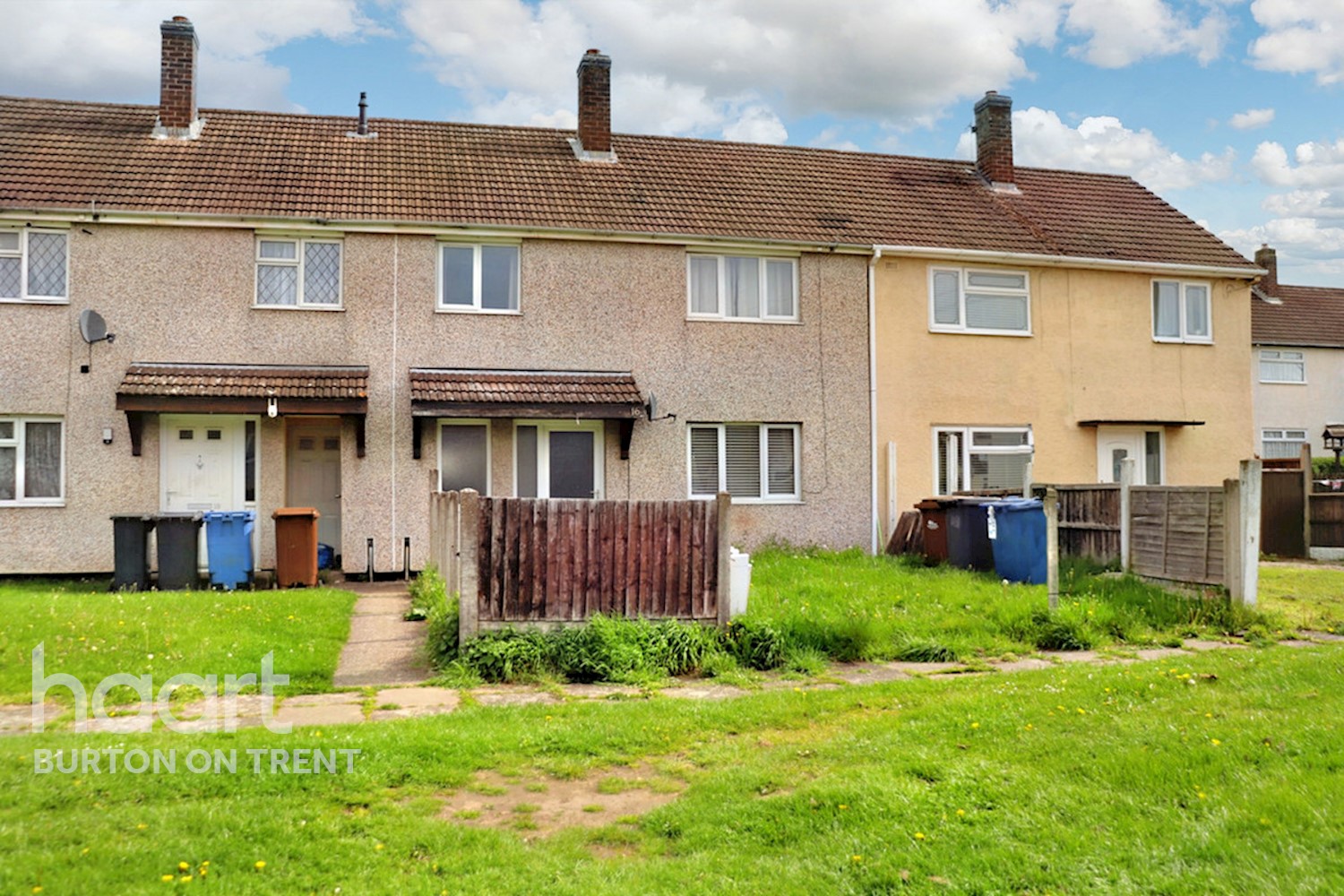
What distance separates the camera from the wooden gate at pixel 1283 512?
17297 millimetres

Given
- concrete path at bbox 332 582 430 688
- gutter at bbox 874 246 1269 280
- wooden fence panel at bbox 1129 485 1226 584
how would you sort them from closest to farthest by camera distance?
concrete path at bbox 332 582 430 688 → wooden fence panel at bbox 1129 485 1226 584 → gutter at bbox 874 246 1269 280

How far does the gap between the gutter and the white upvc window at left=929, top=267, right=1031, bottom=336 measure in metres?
0.30

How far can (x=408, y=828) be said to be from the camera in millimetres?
4793

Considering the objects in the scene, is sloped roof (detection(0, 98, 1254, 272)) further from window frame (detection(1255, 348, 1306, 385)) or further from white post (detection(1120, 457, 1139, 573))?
window frame (detection(1255, 348, 1306, 385))

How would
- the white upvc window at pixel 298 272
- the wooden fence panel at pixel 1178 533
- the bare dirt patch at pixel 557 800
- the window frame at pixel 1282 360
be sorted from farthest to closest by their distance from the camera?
1. the window frame at pixel 1282 360
2. the white upvc window at pixel 298 272
3. the wooden fence panel at pixel 1178 533
4. the bare dirt patch at pixel 557 800

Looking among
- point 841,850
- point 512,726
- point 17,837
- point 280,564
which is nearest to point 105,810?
point 17,837

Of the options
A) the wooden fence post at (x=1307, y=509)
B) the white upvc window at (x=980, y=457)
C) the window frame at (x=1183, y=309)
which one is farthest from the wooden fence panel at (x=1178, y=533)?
the window frame at (x=1183, y=309)

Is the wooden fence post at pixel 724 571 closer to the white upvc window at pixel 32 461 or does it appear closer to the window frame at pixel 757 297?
the window frame at pixel 757 297

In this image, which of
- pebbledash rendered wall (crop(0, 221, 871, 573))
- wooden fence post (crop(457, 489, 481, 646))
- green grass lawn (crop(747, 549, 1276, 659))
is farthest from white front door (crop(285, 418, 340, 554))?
wooden fence post (crop(457, 489, 481, 646))

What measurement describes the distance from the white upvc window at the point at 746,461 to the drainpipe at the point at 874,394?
1288mm

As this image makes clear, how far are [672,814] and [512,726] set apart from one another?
1979 mm

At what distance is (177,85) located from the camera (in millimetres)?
16672

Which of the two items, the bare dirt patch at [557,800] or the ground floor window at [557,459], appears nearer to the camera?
the bare dirt patch at [557,800]

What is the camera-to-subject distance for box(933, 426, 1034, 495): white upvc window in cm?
1778
